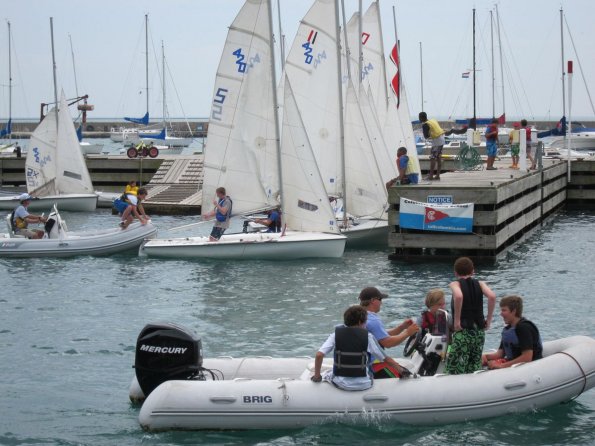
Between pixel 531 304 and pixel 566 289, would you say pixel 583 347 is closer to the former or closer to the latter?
pixel 531 304

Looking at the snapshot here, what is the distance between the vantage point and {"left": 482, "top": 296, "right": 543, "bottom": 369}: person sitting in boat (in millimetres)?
12355

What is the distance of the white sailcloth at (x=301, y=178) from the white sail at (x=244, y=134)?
3.41 feet

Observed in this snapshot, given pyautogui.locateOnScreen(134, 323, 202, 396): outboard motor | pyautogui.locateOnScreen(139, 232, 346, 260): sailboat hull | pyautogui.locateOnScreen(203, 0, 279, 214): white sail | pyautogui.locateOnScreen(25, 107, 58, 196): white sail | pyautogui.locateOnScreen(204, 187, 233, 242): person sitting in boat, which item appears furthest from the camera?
pyautogui.locateOnScreen(25, 107, 58, 196): white sail

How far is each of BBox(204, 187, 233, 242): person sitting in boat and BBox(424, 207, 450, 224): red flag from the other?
5.08 metres

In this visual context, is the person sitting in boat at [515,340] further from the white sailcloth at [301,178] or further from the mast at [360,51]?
the mast at [360,51]

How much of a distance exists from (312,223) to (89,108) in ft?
216

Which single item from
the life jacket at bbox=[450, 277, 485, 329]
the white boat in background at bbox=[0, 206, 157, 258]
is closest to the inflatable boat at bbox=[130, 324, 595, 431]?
the life jacket at bbox=[450, 277, 485, 329]

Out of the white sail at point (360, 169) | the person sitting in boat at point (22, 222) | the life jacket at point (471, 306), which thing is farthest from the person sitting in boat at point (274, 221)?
the life jacket at point (471, 306)

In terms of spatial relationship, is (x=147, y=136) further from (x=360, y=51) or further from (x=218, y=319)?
(x=218, y=319)

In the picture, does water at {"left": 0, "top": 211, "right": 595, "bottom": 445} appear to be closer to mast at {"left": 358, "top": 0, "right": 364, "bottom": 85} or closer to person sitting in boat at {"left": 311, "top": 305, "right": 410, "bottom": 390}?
person sitting in boat at {"left": 311, "top": 305, "right": 410, "bottom": 390}

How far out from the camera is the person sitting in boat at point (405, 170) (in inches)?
1049

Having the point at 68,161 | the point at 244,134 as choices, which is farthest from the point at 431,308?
the point at 68,161

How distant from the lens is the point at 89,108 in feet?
292

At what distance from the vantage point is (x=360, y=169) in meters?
29.1
